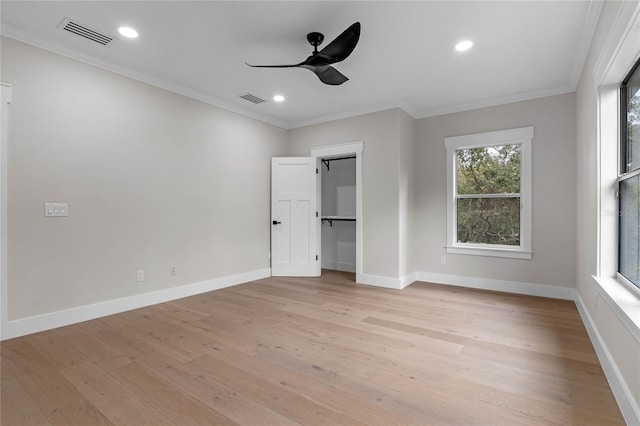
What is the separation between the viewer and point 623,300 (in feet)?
6.19

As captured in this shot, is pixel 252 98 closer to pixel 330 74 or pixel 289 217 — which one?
pixel 330 74

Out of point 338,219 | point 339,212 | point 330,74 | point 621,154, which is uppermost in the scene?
point 330,74

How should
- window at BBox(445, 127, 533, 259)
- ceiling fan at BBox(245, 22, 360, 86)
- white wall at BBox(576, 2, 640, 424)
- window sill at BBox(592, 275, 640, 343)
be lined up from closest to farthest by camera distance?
window sill at BBox(592, 275, 640, 343)
white wall at BBox(576, 2, 640, 424)
ceiling fan at BBox(245, 22, 360, 86)
window at BBox(445, 127, 533, 259)

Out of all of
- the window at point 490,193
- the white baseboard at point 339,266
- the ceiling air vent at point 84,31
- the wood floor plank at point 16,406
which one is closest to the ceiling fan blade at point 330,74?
the ceiling air vent at point 84,31

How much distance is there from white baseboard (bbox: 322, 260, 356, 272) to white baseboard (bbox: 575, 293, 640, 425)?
355cm

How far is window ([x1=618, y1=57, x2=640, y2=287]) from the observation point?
1998 mm

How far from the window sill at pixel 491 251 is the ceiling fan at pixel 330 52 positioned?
2.99 meters

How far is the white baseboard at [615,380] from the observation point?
5.23 ft

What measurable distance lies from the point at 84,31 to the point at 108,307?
8.68ft

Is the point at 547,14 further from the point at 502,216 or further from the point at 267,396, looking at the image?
the point at 267,396

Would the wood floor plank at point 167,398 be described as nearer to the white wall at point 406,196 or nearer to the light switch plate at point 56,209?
the light switch plate at point 56,209

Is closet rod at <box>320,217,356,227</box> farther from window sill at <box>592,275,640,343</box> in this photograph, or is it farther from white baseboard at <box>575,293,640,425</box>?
window sill at <box>592,275,640,343</box>

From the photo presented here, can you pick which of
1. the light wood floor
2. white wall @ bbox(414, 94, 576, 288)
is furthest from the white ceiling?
the light wood floor

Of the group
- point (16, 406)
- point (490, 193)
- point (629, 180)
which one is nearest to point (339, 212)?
point (490, 193)
